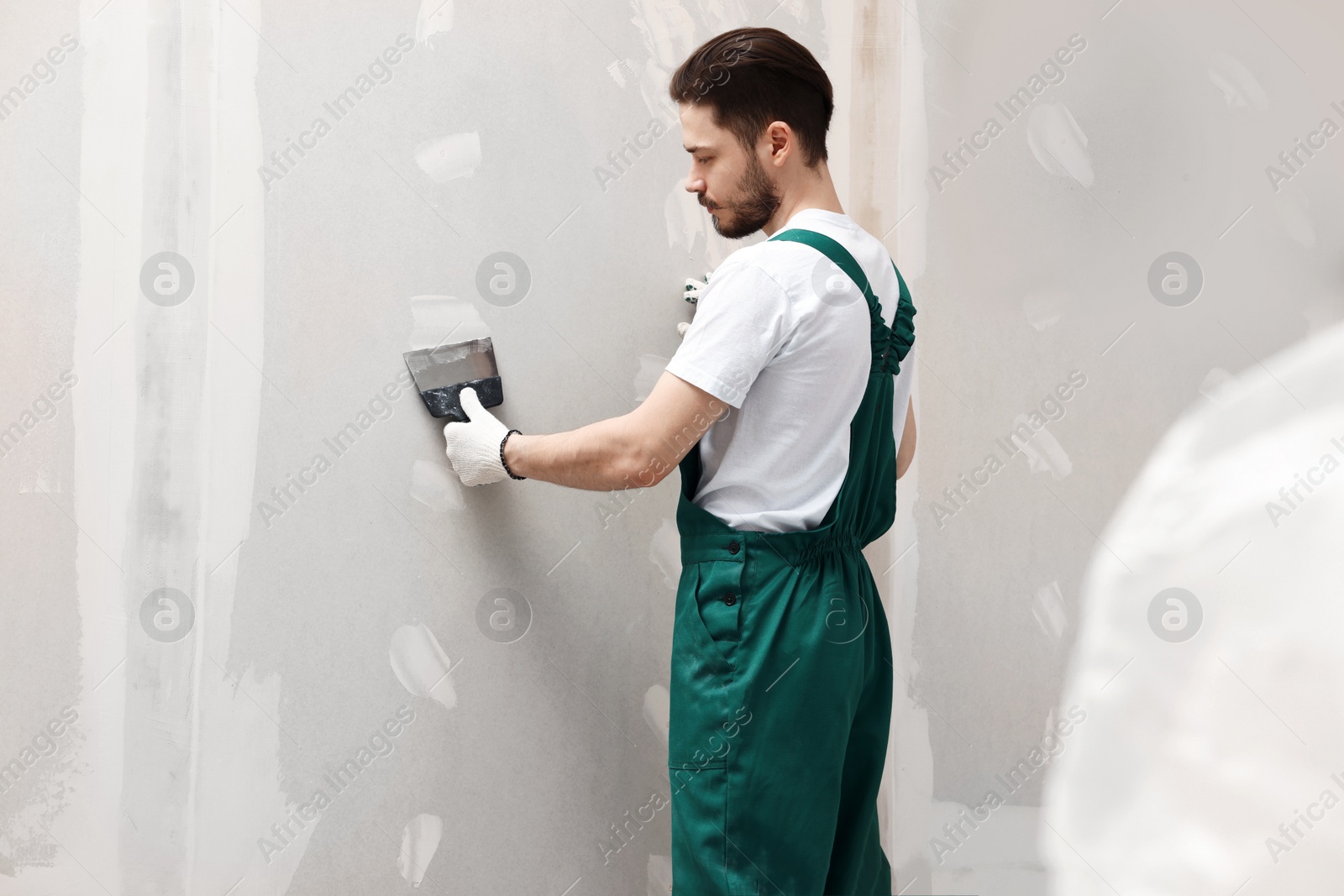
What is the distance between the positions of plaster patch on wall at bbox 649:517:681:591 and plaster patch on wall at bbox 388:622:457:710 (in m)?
0.37

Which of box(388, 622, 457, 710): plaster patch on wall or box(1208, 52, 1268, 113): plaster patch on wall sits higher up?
box(388, 622, 457, 710): plaster patch on wall

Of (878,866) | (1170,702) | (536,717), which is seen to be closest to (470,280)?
(536,717)

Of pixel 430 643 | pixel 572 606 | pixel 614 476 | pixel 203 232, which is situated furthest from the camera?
pixel 572 606

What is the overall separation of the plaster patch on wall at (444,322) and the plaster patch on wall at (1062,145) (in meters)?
1.03

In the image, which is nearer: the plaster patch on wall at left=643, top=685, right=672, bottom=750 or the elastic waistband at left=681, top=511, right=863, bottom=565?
the elastic waistband at left=681, top=511, right=863, bottom=565

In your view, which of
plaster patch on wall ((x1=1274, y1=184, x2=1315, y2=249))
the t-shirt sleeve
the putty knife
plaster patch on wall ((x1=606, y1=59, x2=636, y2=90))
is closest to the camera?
the t-shirt sleeve

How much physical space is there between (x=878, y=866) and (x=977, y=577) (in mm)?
589

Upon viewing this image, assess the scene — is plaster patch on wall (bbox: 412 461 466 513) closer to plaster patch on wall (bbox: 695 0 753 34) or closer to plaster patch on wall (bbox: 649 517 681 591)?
plaster patch on wall (bbox: 649 517 681 591)

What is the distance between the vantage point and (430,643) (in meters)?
1.41

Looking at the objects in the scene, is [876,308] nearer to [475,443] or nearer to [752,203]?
[752,203]

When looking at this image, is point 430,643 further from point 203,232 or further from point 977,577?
point 977,577

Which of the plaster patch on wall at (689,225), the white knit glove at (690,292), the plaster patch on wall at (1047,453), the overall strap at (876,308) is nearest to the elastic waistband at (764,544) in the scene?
the overall strap at (876,308)

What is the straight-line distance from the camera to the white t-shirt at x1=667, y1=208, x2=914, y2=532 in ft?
3.73

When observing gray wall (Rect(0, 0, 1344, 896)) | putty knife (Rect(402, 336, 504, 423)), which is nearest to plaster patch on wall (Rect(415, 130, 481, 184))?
gray wall (Rect(0, 0, 1344, 896))
